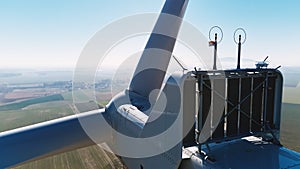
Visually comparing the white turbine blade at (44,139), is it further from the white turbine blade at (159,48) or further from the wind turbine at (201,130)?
the white turbine blade at (159,48)

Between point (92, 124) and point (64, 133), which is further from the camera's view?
point (92, 124)

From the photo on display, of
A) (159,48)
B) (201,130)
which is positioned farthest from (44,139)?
(201,130)

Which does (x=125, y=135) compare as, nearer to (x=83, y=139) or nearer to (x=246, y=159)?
(x=83, y=139)

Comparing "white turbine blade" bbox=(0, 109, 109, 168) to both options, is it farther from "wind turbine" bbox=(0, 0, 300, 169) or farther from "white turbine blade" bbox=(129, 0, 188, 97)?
"white turbine blade" bbox=(129, 0, 188, 97)

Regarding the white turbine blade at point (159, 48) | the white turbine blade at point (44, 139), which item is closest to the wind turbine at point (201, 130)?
the white turbine blade at point (44, 139)

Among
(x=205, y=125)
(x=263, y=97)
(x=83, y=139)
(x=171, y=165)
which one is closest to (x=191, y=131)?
(x=205, y=125)
